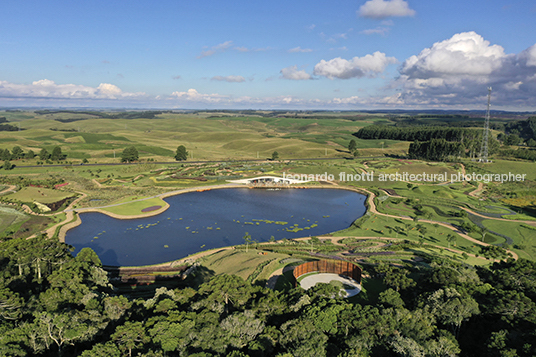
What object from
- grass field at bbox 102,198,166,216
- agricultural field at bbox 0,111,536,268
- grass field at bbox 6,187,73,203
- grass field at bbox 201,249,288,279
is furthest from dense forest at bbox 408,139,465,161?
grass field at bbox 6,187,73,203

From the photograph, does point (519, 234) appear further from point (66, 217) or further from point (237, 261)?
point (66, 217)

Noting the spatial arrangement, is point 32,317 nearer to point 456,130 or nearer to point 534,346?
point 534,346

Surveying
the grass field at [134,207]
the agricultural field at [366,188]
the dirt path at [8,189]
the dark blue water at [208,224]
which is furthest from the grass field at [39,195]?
the grass field at [134,207]

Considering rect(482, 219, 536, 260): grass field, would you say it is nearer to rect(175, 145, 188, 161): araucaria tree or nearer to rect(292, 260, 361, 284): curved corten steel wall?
rect(292, 260, 361, 284): curved corten steel wall

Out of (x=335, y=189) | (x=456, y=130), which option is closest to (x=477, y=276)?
(x=335, y=189)

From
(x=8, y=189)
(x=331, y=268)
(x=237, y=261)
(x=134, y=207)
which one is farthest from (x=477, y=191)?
(x=8, y=189)
